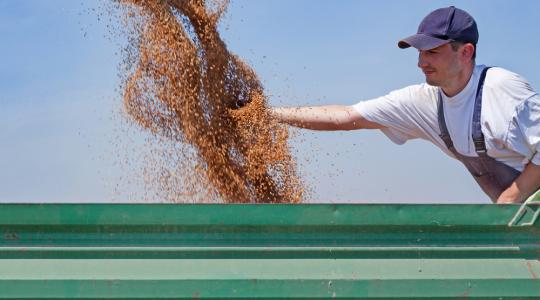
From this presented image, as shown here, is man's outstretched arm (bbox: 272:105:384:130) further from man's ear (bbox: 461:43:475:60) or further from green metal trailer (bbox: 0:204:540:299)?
green metal trailer (bbox: 0:204:540:299)

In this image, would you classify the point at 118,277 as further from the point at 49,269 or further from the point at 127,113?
the point at 127,113

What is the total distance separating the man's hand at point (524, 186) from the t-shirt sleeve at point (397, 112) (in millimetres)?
505

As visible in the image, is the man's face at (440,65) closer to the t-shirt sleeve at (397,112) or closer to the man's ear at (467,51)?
the man's ear at (467,51)

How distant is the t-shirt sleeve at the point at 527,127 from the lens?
2.77 metres

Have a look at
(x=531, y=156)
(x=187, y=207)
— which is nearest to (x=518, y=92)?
(x=531, y=156)

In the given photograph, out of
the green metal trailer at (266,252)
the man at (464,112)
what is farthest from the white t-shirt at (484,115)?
the green metal trailer at (266,252)

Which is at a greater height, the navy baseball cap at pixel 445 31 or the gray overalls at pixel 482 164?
the navy baseball cap at pixel 445 31

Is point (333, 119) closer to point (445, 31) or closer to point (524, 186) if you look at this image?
point (445, 31)

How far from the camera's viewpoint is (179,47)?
4.15 m

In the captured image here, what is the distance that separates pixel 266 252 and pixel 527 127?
1272 millimetres

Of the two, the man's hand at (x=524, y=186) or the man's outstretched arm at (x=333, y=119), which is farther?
the man's outstretched arm at (x=333, y=119)

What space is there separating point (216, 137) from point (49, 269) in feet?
7.25

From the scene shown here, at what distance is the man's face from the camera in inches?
118

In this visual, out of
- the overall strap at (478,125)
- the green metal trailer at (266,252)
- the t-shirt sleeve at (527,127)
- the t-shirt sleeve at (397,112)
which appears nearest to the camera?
the green metal trailer at (266,252)
